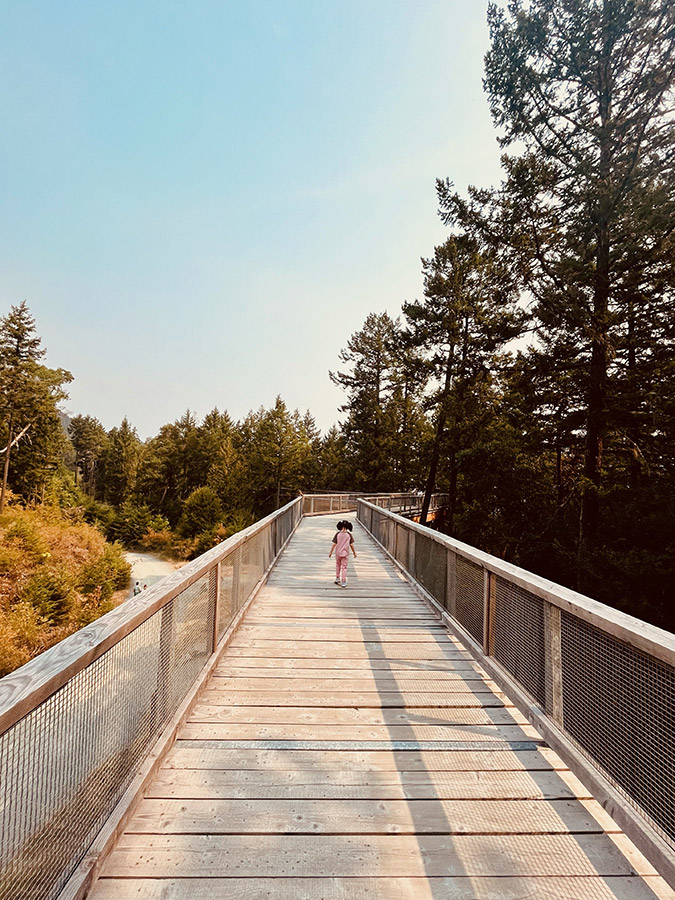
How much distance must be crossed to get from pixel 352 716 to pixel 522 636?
1.43m

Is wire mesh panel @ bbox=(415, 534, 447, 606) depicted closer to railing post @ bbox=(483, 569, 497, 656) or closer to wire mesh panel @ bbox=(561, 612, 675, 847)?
railing post @ bbox=(483, 569, 497, 656)

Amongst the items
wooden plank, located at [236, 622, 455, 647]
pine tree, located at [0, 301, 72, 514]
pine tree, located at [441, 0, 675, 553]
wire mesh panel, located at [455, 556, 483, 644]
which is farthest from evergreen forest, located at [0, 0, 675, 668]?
pine tree, located at [0, 301, 72, 514]

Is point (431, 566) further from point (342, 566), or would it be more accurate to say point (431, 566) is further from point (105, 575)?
point (105, 575)

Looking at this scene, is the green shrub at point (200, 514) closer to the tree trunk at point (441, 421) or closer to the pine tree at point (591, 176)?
the tree trunk at point (441, 421)

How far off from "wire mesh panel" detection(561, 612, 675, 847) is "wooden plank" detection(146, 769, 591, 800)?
0.29 meters

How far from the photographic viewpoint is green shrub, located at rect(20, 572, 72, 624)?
20875 millimetres

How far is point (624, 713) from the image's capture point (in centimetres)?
228

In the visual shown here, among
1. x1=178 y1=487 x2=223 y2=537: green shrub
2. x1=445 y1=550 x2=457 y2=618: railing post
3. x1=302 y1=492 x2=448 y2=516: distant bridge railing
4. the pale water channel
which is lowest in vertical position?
the pale water channel

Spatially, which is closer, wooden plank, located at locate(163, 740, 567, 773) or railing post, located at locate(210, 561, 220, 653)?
wooden plank, located at locate(163, 740, 567, 773)

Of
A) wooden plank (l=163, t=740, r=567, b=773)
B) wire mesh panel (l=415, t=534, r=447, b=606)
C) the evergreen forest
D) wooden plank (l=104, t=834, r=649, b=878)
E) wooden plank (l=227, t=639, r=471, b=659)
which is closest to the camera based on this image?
wooden plank (l=104, t=834, r=649, b=878)

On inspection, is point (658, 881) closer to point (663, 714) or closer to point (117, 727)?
point (663, 714)

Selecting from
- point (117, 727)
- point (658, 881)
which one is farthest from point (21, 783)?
point (658, 881)

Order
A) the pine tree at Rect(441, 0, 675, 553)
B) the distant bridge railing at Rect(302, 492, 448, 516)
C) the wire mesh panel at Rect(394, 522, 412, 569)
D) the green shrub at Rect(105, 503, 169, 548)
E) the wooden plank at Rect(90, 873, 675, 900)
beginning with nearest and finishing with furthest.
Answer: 1. the wooden plank at Rect(90, 873, 675, 900)
2. the wire mesh panel at Rect(394, 522, 412, 569)
3. the pine tree at Rect(441, 0, 675, 553)
4. the distant bridge railing at Rect(302, 492, 448, 516)
5. the green shrub at Rect(105, 503, 169, 548)

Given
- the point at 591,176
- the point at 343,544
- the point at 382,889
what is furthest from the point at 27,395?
the point at 382,889
